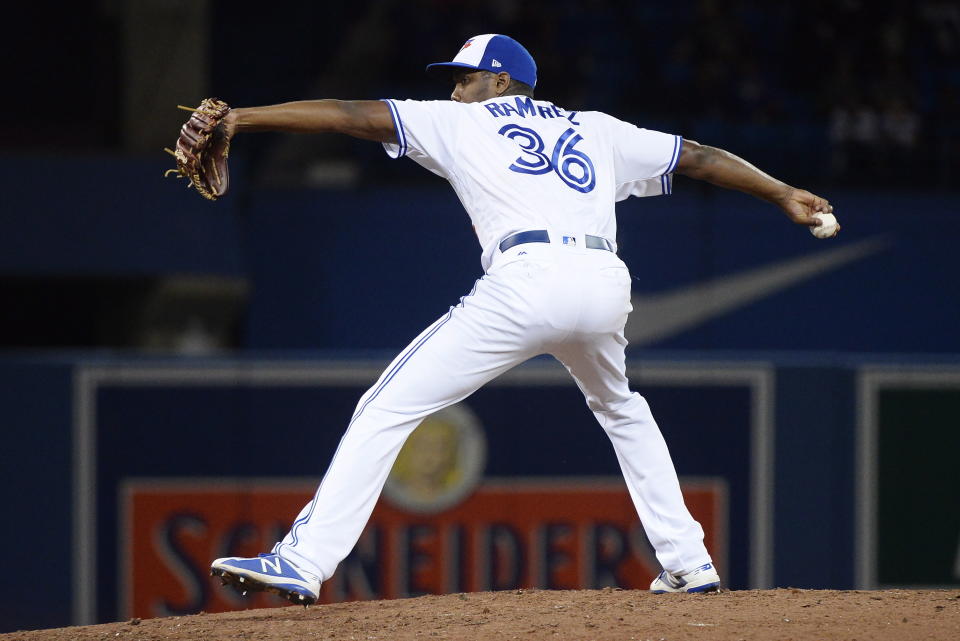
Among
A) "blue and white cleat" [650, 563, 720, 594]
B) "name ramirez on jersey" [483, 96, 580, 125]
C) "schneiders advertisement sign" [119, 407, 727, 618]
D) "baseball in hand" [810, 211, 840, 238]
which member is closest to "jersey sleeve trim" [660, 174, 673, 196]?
"name ramirez on jersey" [483, 96, 580, 125]

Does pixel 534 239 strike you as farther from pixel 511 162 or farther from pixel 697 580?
pixel 697 580

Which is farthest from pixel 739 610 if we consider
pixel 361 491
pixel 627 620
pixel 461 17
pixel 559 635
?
pixel 461 17

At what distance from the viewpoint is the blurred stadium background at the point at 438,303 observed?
22.7 ft

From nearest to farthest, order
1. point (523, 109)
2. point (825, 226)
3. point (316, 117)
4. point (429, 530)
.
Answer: point (316, 117) → point (523, 109) → point (825, 226) → point (429, 530)

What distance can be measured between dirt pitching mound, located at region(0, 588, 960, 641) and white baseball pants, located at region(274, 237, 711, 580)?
1.03 feet

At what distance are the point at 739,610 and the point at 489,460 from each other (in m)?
3.62

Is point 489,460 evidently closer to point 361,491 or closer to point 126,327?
point 361,491

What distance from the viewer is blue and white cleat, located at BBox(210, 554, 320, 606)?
3.35 meters

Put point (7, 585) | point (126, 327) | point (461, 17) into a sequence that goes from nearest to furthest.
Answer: point (7, 585) < point (461, 17) < point (126, 327)

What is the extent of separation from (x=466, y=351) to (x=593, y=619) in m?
0.81

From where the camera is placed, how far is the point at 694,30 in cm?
1004

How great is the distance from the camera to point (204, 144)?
3498 millimetres

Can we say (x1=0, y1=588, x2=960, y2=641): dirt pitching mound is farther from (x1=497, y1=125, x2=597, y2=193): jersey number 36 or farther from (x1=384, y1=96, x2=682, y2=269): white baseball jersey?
(x1=497, y1=125, x2=597, y2=193): jersey number 36

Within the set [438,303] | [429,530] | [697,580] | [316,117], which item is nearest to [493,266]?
[316,117]
